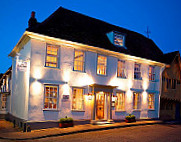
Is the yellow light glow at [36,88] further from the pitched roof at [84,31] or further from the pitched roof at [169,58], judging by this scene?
the pitched roof at [169,58]

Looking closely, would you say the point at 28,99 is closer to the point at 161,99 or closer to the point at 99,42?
the point at 99,42

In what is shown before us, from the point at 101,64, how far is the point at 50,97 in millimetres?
5213

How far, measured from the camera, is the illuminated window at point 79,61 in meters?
15.5

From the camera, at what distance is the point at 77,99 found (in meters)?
15.4

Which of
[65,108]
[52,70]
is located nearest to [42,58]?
[52,70]

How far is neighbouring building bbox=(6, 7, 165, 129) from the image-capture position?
13586 millimetres

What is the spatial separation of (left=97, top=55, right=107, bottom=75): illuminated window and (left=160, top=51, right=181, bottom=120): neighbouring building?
8.11 m

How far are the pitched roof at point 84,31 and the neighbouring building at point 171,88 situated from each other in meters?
1.61

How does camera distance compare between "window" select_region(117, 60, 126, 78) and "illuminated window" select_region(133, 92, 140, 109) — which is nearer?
"window" select_region(117, 60, 126, 78)

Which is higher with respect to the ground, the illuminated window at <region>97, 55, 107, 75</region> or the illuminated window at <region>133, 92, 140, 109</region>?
the illuminated window at <region>97, 55, 107, 75</region>

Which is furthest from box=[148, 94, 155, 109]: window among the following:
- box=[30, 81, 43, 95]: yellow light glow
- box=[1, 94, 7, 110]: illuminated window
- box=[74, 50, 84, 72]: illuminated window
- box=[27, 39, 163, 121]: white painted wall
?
box=[1, 94, 7, 110]: illuminated window

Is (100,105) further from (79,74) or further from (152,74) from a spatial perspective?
(152,74)

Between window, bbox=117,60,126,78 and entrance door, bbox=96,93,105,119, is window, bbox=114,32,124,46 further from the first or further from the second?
entrance door, bbox=96,93,105,119

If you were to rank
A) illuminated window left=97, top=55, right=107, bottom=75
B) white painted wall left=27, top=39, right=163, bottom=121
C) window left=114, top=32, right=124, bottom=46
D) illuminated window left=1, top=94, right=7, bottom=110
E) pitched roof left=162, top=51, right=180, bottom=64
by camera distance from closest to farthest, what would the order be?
white painted wall left=27, top=39, right=163, bottom=121 < illuminated window left=97, top=55, right=107, bottom=75 < window left=114, top=32, right=124, bottom=46 < illuminated window left=1, top=94, right=7, bottom=110 < pitched roof left=162, top=51, right=180, bottom=64
